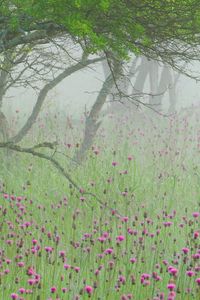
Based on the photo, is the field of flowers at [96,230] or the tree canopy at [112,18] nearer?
the field of flowers at [96,230]

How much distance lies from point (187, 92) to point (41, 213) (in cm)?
5752

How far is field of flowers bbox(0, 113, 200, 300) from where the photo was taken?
15.1 ft

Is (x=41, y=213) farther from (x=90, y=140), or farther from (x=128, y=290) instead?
(x=90, y=140)

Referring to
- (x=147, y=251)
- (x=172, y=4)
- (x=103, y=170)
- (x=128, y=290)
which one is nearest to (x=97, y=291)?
(x=128, y=290)

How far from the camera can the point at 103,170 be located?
931 centimetres

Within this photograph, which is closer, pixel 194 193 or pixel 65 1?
pixel 65 1

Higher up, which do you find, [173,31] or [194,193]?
[173,31]

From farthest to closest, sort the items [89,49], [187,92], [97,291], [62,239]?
1. [187,92]
2. [62,239]
3. [89,49]
4. [97,291]

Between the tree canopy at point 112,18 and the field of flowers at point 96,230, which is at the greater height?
the tree canopy at point 112,18

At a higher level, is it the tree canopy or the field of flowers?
the tree canopy

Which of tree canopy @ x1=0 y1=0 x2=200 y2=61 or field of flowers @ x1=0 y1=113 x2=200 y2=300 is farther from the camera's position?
tree canopy @ x1=0 y1=0 x2=200 y2=61

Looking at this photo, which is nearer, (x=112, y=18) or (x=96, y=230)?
(x=112, y=18)

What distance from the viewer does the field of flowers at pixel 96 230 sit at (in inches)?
182

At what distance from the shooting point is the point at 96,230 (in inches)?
225
